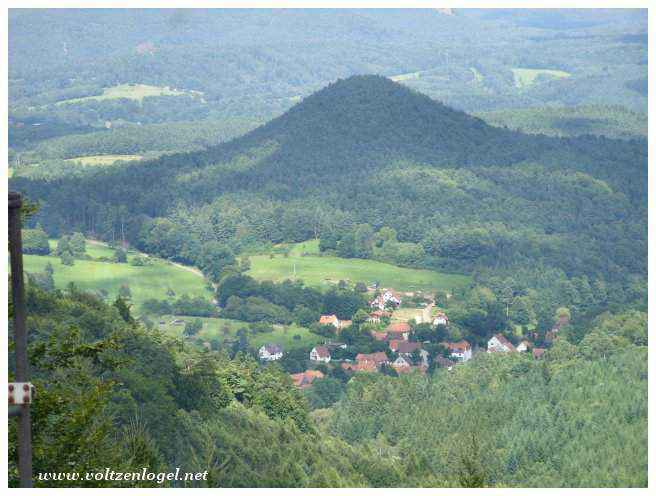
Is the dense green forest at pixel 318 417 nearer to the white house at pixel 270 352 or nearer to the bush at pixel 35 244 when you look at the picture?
the white house at pixel 270 352

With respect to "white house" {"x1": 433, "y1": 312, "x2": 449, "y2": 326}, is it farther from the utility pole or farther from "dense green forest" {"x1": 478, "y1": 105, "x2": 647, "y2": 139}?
"dense green forest" {"x1": 478, "y1": 105, "x2": 647, "y2": 139}

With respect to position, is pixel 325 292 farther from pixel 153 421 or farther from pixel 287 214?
pixel 153 421

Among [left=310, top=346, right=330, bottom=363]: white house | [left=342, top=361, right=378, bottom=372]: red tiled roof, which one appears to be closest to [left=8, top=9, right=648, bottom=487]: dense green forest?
[left=310, top=346, right=330, bottom=363]: white house

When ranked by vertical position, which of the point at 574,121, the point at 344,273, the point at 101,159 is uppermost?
the point at 574,121

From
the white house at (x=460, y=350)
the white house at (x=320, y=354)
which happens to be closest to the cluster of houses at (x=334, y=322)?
the white house at (x=320, y=354)

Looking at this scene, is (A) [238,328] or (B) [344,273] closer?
(A) [238,328]

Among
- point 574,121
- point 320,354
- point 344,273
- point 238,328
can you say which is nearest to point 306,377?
point 320,354

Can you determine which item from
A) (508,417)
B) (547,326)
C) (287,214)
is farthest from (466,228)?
(508,417)

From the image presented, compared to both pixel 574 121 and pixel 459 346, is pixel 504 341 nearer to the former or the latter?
pixel 459 346
